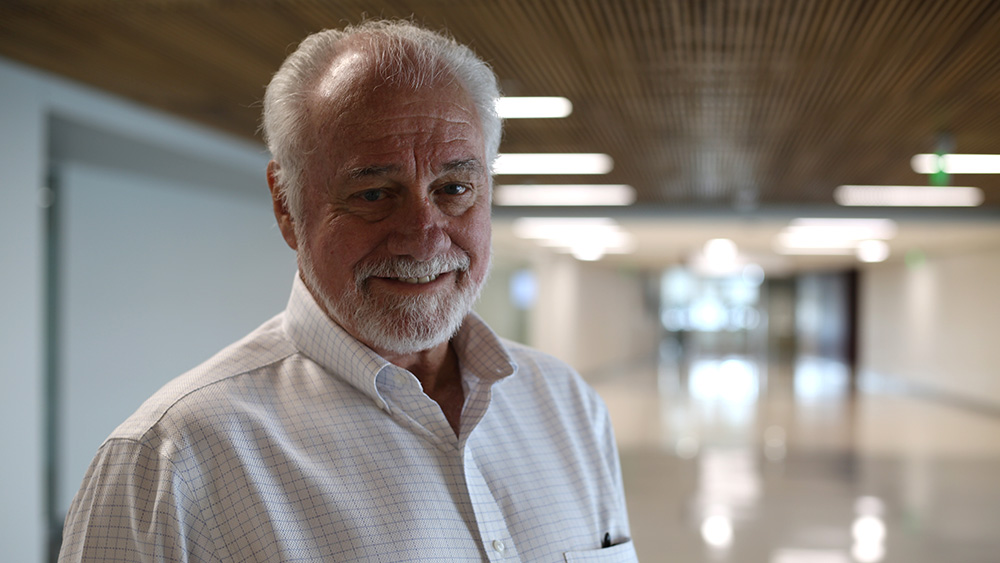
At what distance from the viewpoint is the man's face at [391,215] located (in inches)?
52.1

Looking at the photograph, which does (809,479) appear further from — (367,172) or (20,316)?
(367,172)

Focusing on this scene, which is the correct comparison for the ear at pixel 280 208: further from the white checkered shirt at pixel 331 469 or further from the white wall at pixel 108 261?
the white wall at pixel 108 261

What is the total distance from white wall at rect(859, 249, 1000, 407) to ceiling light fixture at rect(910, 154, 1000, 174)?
762 centimetres

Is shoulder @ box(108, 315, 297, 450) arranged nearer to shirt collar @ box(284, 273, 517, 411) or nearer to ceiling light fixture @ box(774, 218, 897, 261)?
shirt collar @ box(284, 273, 517, 411)

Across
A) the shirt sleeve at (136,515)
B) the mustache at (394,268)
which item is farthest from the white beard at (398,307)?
the shirt sleeve at (136,515)

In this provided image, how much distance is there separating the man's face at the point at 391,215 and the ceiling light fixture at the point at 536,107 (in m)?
4.34

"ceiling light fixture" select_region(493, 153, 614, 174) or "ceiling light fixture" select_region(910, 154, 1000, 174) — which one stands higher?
"ceiling light fixture" select_region(493, 153, 614, 174)

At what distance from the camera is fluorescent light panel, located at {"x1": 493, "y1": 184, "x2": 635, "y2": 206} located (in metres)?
10.0

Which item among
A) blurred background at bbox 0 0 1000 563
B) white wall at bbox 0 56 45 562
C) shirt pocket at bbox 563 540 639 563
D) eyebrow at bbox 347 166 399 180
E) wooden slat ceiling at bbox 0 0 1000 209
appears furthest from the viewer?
white wall at bbox 0 56 45 562

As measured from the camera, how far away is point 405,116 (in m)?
1.35

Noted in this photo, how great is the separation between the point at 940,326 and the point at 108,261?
16.4 metres

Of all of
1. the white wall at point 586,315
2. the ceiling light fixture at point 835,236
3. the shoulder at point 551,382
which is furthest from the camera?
the white wall at point 586,315

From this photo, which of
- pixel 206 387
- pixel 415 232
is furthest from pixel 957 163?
pixel 206 387

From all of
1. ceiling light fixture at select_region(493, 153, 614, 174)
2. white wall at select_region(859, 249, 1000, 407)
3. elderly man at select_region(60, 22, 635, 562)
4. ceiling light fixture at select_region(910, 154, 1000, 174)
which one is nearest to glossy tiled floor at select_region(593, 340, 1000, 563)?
white wall at select_region(859, 249, 1000, 407)
